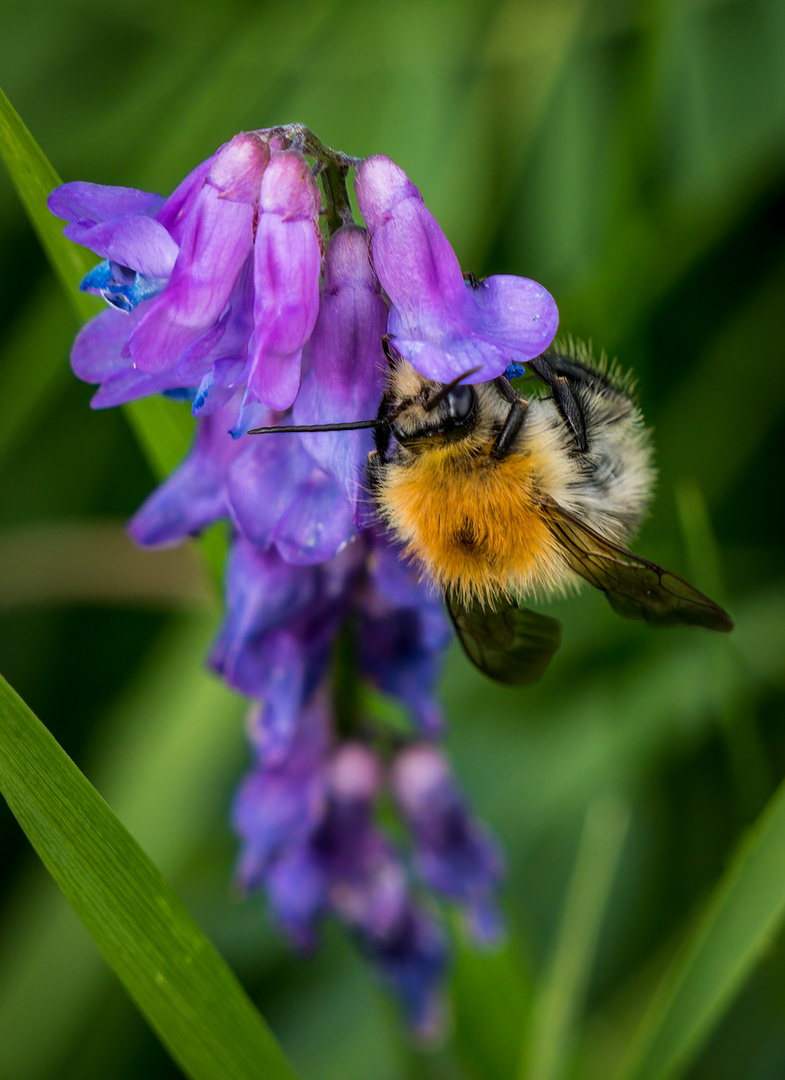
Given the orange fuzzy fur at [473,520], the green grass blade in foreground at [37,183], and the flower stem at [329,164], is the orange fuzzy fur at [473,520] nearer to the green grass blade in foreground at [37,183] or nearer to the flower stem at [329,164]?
the flower stem at [329,164]

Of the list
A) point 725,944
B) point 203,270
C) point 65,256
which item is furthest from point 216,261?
point 725,944

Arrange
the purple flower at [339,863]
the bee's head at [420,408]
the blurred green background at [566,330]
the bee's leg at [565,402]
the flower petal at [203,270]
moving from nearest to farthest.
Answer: the flower petal at [203,270] < the bee's head at [420,408] < the bee's leg at [565,402] < the purple flower at [339,863] < the blurred green background at [566,330]

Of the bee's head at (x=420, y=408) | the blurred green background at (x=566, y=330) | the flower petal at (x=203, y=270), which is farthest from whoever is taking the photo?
the blurred green background at (x=566, y=330)

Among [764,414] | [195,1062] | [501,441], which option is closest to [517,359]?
[501,441]

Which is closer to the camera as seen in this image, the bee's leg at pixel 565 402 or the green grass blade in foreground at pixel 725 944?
the green grass blade in foreground at pixel 725 944

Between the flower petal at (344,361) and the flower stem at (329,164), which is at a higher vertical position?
the flower stem at (329,164)

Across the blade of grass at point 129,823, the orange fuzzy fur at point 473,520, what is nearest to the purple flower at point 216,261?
the orange fuzzy fur at point 473,520

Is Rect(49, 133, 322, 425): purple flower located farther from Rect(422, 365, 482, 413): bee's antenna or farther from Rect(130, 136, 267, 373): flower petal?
Rect(422, 365, 482, 413): bee's antenna

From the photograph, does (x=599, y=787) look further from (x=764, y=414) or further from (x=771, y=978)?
(x=764, y=414)

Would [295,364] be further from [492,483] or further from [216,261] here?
[492,483]
